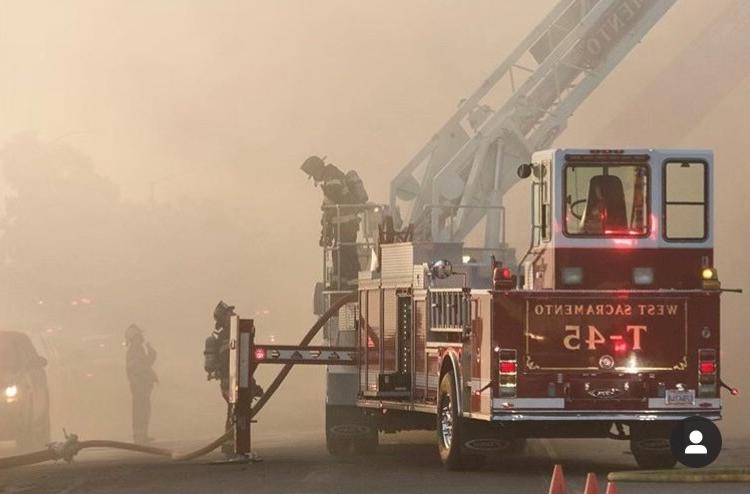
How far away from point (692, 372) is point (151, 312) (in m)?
78.4

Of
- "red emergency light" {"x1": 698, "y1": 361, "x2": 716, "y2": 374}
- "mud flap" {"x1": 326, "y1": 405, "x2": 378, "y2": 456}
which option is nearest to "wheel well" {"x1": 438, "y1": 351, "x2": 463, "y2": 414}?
"red emergency light" {"x1": 698, "y1": 361, "x2": 716, "y2": 374}

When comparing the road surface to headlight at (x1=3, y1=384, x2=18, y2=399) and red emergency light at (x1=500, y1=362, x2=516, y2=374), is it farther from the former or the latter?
headlight at (x1=3, y1=384, x2=18, y2=399)

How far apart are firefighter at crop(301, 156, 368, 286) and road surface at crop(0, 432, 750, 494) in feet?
7.30

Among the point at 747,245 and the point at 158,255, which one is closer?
the point at 747,245

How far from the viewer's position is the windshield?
19547 millimetres

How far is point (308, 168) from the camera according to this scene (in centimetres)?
2753

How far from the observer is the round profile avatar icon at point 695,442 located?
16.8 meters

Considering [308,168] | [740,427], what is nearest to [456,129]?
[308,168]

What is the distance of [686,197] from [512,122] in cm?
1023

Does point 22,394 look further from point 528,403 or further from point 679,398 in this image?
point 679,398

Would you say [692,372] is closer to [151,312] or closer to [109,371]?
[109,371]

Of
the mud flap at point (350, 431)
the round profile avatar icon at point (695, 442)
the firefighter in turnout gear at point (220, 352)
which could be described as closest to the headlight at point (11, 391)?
the firefighter in turnout gear at point (220, 352)

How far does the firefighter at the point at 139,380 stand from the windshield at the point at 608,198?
1271 centimetres

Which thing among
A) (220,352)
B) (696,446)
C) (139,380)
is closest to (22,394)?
(220,352)
